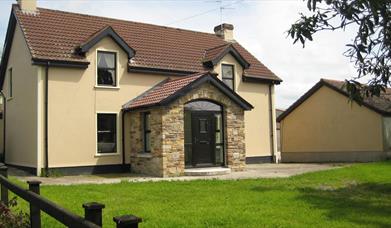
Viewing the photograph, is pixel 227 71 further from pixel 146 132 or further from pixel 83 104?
pixel 83 104

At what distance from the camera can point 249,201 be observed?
10.6 metres

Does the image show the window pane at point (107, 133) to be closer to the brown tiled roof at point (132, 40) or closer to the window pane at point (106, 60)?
the window pane at point (106, 60)

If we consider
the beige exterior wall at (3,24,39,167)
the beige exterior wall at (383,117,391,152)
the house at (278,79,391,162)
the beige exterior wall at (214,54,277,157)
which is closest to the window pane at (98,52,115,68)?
the beige exterior wall at (3,24,39,167)

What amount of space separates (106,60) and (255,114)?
8.89 metres

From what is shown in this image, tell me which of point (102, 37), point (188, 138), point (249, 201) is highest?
point (102, 37)

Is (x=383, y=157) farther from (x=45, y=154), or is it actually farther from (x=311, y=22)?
(x=311, y=22)

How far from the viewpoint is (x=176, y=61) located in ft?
75.0

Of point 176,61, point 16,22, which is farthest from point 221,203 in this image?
point 16,22

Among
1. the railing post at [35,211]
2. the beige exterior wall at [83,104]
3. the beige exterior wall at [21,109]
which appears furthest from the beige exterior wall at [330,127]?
the railing post at [35,211]

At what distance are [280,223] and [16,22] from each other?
17591 millimetres

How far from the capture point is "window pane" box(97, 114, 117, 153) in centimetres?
2017

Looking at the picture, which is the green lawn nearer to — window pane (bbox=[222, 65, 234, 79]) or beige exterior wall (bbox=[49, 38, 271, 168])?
beige exterior wall (bbox=[49, 38, 271, 168])

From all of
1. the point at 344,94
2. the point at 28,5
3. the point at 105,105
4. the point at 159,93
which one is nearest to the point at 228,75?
the point at 159,93

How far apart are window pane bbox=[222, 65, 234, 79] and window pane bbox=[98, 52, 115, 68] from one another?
20.5 ft
